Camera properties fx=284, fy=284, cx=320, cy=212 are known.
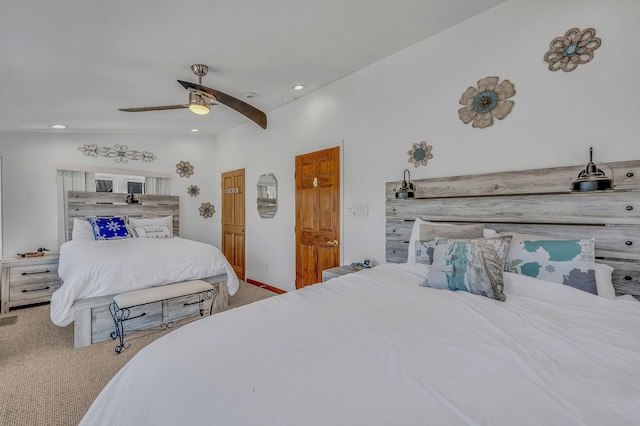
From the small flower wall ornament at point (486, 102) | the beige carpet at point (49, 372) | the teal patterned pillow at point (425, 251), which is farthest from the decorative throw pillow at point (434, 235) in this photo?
the beige carpet at point (49, 372)

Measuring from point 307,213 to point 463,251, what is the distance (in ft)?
7.54

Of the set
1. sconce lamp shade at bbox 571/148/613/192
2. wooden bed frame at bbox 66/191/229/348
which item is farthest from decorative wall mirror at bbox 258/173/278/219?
sconce lamp shade at bbox 571/148/613/192

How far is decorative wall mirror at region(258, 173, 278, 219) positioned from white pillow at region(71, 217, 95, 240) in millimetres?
2384

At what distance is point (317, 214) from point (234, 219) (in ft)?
7.33

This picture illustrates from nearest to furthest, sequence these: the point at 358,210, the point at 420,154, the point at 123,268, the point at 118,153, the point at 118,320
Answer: the point at 118,320
the point at 420,154
the point at 123,268
the point at 358,210
the point at 118,153

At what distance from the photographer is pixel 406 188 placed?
8.55ft

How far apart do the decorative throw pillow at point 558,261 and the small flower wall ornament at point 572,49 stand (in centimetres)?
118

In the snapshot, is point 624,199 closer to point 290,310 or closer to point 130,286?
point 290,310

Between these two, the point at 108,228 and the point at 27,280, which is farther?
the point at 108,228

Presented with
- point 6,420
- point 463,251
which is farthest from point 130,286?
point 463,251

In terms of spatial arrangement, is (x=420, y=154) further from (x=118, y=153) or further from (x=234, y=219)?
(x=118, y=153)

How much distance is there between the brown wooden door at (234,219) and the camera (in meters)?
5.00

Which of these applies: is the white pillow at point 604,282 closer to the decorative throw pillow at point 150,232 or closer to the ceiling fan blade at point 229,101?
the ceiling fan blade at point 229,101

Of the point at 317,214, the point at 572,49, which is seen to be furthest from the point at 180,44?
the point at 572,49
